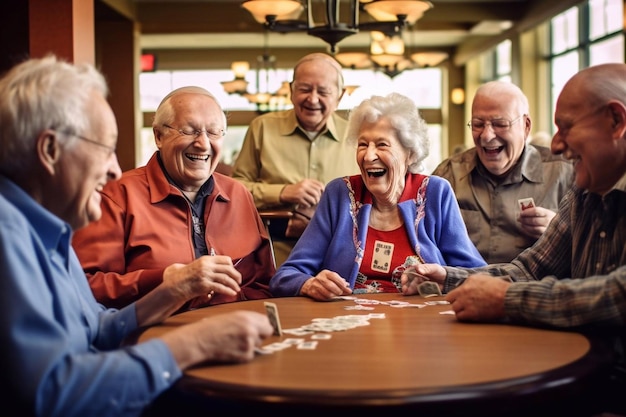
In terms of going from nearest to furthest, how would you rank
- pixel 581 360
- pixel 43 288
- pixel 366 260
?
pixel 43 288, pixel 581 360, pixel 366 260

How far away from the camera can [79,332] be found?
1.77m

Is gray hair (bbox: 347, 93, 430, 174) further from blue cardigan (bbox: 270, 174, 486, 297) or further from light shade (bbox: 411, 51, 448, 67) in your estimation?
light shade (bbox: 411, 51, 448, 67)

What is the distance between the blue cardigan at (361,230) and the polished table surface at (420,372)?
0.95m

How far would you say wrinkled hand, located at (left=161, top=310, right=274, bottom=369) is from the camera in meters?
1.62

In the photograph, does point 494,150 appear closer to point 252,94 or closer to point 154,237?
point 154,237

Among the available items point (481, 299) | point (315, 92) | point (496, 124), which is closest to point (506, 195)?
point (496, 124)

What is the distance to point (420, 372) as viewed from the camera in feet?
5.20

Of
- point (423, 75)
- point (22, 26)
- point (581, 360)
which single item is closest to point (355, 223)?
point (581, 360)

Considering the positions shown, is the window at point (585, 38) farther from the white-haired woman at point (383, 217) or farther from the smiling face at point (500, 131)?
the white-haired woman at point (383, 217)

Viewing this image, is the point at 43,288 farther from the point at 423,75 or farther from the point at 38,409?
the point at 423,75

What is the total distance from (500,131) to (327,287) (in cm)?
169

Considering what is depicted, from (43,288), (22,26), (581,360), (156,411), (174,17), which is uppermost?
(174,17)

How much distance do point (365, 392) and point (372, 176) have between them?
1.81 m

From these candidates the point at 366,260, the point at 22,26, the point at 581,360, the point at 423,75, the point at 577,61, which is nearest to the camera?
the point at 581,360
